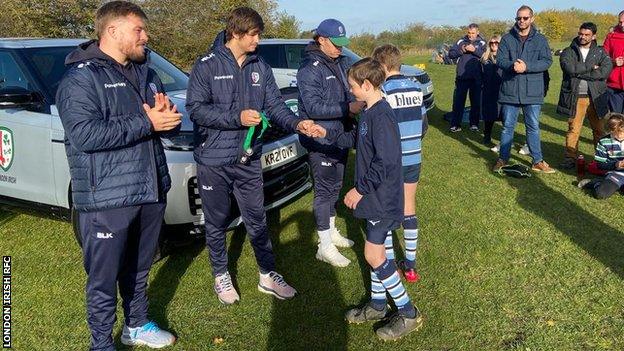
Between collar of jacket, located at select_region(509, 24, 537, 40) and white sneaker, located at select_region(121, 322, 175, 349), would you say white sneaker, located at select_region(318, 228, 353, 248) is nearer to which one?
white sneaker, located at select_region(121, 322, 175, 349)

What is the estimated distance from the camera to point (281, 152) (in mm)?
4262

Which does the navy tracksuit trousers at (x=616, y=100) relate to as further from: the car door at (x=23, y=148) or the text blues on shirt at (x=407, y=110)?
the car door at (x=23, y=148)

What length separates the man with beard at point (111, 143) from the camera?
2391 mm

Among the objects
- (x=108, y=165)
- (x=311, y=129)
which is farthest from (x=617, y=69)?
(x=108, y=165)

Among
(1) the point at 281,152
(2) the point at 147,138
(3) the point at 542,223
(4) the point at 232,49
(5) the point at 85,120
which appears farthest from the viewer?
(3) the point at 542,223

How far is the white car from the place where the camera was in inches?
143

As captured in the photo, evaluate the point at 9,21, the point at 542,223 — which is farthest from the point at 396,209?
the point at 9,21

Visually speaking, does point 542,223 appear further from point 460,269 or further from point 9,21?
point 9,21

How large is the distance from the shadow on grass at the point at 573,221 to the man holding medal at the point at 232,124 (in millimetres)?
2614

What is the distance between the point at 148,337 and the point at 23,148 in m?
2.10

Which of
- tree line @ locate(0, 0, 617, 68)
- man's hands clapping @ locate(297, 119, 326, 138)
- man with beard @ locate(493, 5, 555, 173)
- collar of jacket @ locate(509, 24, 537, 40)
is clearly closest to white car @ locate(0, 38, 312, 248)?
man's hands clapping @ locate(297, 119, 326, 138)

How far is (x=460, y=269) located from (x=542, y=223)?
4.49 feet

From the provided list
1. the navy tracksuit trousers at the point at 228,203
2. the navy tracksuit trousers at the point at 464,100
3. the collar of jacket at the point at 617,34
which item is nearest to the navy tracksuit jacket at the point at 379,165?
the navy tracksuit trousers at the point at 228,203

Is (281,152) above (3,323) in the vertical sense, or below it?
above
